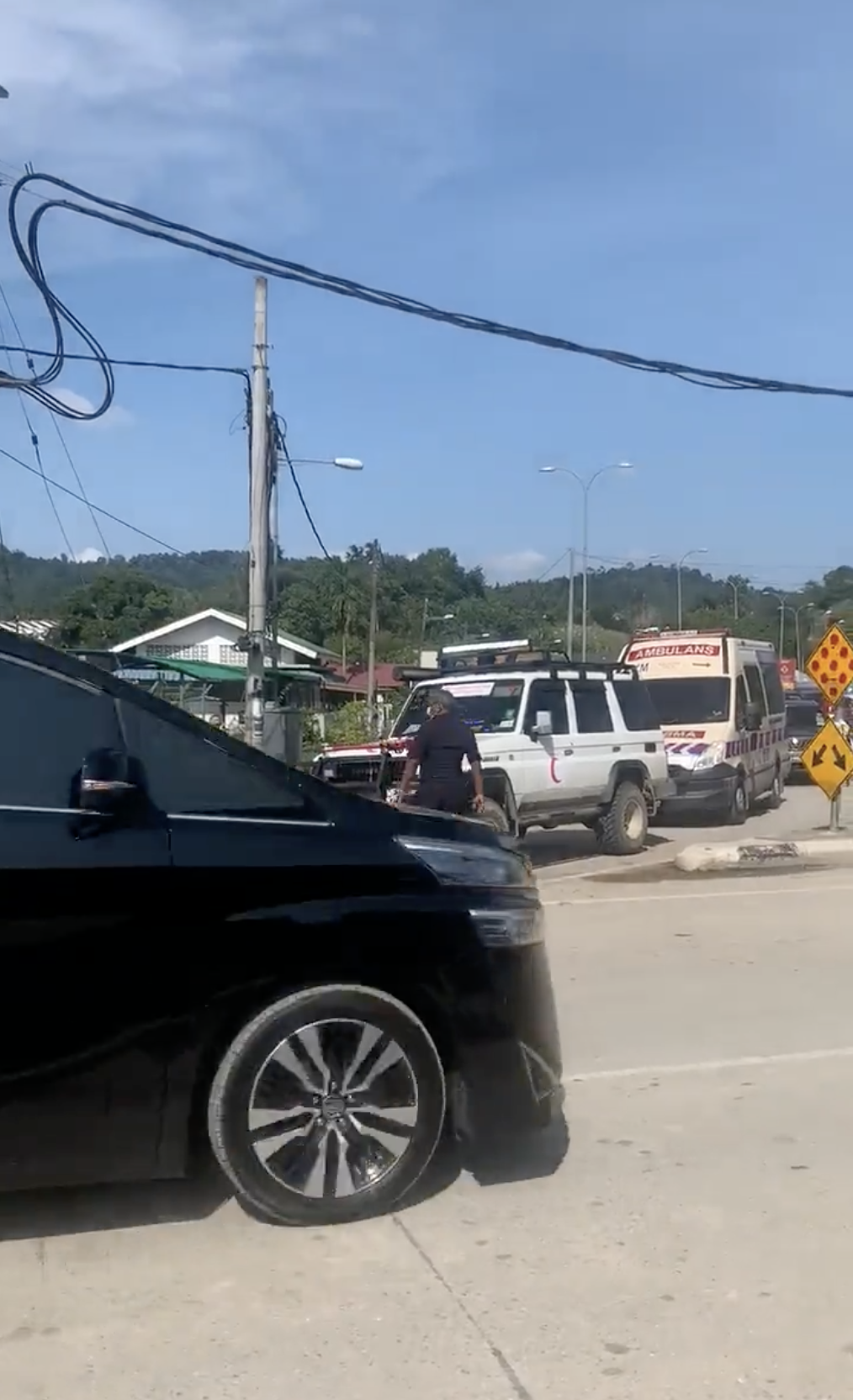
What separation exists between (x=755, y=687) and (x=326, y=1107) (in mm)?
17571

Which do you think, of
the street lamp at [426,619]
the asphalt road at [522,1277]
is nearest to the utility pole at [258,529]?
the asphalt road at [522,1277]

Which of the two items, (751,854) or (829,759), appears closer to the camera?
(751,854)

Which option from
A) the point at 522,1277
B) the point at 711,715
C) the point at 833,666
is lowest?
the point at 522,1277

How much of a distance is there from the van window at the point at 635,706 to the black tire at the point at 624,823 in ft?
2.39

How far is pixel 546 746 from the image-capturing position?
1465cm

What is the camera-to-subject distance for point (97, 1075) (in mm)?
4355

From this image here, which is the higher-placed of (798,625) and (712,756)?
(798,625)

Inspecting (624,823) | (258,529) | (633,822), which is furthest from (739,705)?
(258,529)

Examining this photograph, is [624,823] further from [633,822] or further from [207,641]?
[207,641]

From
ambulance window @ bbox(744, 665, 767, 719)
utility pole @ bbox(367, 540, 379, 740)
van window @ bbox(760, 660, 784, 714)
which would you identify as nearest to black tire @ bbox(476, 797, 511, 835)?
ambulance window @ bbox(744, 665, 767, 719)

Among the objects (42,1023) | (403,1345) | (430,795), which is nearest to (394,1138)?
(403,1345)

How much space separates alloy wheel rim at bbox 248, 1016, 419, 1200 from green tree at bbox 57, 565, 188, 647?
5934 centimetres

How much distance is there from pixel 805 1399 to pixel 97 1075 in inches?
85.4

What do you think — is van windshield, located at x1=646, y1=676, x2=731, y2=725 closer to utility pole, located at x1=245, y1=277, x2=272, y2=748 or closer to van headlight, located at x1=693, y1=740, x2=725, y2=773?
van headlight, located at x1=693, y1=740, x2=725, y2=773
